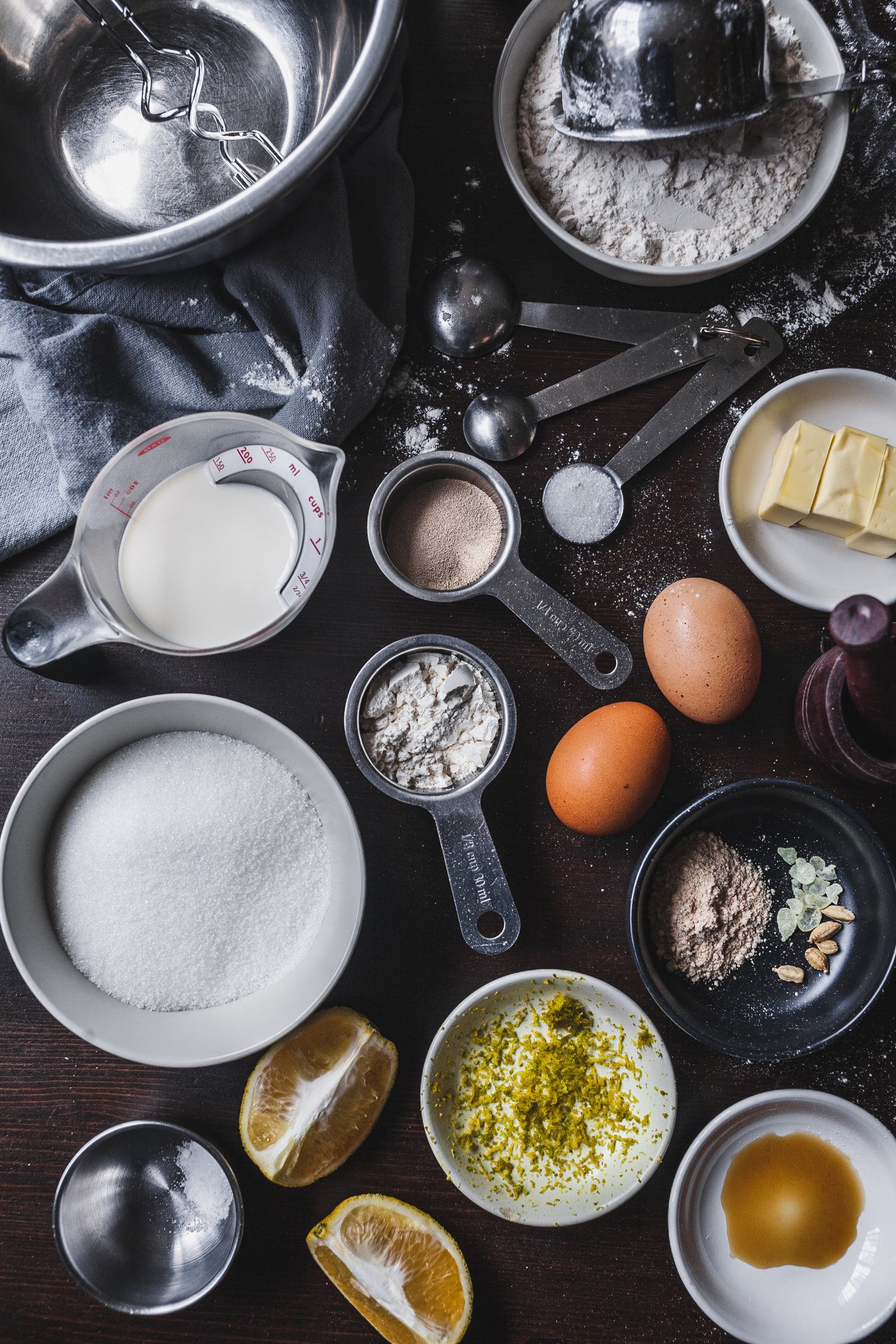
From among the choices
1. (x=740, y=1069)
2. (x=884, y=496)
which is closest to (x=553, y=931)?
(x=740, y=1069)

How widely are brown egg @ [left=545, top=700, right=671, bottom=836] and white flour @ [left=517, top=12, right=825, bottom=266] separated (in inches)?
20.3

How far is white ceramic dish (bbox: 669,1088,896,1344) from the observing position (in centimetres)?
92

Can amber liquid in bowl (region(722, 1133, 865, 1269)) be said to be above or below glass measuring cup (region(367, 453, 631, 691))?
below

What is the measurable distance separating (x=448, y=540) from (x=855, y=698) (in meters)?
0.46

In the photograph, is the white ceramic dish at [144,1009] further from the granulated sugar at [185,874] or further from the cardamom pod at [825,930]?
the cardamom pod at [825,930]

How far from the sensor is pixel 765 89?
2.89 ft

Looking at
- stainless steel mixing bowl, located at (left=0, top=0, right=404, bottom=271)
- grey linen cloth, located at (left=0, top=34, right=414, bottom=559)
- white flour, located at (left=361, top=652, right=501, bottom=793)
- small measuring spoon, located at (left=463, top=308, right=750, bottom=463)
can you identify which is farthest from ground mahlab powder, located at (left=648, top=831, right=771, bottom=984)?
stainless steel mixing bowl, located at (left=0, top=0, right=404, bottom=271)

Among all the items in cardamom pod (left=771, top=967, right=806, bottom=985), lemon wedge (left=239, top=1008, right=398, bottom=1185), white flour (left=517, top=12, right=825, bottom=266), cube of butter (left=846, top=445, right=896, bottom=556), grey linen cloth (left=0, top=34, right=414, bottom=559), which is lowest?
lemon wedge (left=239, top=1008, right=398, bottom=1185)

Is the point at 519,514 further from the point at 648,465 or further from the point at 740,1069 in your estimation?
the point at 740,1069

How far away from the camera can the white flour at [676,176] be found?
92 centimetres

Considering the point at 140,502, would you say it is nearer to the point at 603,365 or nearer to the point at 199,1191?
the point at 603,365

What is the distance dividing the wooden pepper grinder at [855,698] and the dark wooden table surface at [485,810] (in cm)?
5

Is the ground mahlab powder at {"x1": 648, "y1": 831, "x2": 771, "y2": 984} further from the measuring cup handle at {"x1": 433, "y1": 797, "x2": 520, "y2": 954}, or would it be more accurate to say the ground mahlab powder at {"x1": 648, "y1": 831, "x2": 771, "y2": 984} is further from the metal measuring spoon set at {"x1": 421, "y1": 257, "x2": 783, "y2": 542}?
the metal measuring spoon set at {"x1": 421, "y1": 257, "x2": 783, "y2": 542}

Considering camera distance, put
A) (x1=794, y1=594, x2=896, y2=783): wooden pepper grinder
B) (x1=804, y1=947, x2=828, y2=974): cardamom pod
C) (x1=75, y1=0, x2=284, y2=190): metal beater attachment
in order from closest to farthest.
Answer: (x1=794, y1=594, x2=896, y2=783): wooden pepper grinder, (x1=75, y1=0, x2=284, y2=190): metal beater attachment, (x1=804, y1=947, x2=828, y2=974): cardamom pod
